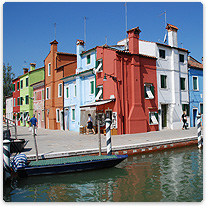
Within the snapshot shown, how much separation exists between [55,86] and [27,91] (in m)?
10.9

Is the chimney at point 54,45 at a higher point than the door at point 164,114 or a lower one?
higher

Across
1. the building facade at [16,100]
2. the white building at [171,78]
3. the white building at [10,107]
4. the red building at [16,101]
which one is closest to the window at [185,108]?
the white building at [171,78]

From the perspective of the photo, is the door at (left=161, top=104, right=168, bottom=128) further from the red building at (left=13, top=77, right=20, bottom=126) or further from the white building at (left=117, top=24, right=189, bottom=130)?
the red building at (left=13, top=77, right=20, bottom=126)

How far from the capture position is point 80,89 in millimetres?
22797

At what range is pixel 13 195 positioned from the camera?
269 inches

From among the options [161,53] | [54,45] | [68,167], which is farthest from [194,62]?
[68,167]

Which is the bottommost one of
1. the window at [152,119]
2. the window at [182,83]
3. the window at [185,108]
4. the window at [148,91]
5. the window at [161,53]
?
the window at [152,119]

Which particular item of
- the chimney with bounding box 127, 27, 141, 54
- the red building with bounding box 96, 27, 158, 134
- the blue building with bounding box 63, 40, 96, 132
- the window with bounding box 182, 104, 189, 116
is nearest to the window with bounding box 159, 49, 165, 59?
the red building with bounding box 96, 27, 158, 134

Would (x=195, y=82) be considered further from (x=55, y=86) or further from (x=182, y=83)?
(x=55, y=86)

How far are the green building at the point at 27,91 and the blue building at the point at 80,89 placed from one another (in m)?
9.94

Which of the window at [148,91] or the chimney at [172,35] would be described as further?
the chimney at [172,35]

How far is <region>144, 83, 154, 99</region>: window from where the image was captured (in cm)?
1998

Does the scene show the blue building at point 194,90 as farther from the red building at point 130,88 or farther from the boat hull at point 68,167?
the boat hull at point 68,167

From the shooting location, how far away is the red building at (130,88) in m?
18.4
